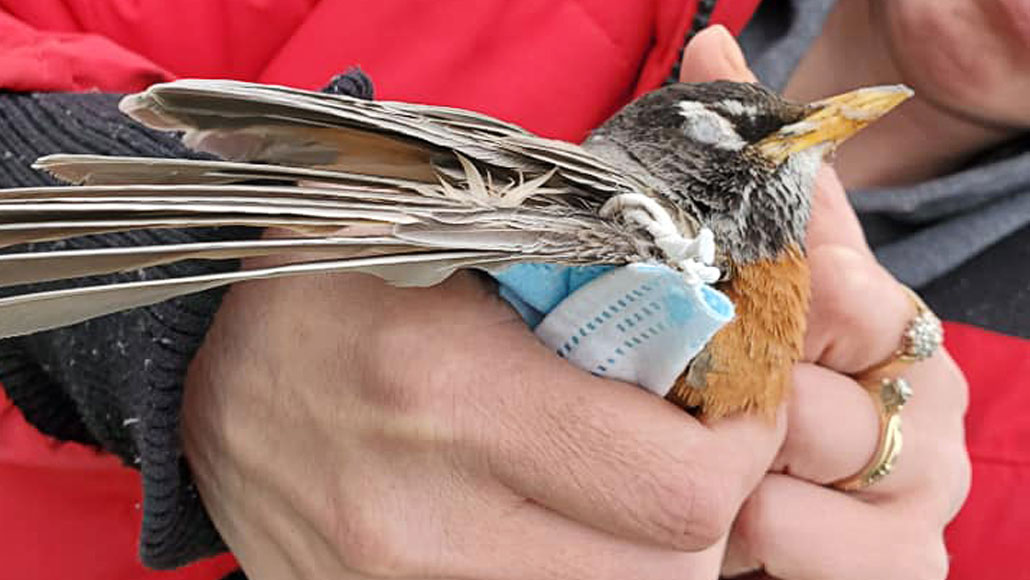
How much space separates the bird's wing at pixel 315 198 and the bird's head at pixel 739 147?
0.14 meters

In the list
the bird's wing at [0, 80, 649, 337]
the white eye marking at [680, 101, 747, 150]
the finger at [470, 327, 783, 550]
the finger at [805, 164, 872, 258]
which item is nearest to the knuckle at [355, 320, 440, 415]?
the finger at [470, 327, 783, 550]

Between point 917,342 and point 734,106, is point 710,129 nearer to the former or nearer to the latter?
point 734,106

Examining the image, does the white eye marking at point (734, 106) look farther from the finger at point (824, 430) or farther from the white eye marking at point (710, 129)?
the finger at point (824, 430)

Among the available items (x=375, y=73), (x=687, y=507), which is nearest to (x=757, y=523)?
(x=687, y=507)

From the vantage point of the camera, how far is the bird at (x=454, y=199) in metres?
0.42

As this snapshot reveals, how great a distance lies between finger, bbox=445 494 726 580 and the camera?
662 millimetres

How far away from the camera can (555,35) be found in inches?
44.0

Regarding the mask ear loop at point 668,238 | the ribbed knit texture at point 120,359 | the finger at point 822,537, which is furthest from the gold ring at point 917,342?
the ribbed knit texture at point 120,359

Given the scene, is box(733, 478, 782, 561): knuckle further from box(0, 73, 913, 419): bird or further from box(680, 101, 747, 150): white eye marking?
box(680, 101, 747, 150): white eye marking

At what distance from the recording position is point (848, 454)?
82 centimetres

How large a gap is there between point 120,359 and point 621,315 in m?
0.42

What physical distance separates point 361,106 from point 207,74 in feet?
2.09

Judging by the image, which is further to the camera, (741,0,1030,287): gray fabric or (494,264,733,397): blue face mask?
(741,0,1030,287): gray fabric

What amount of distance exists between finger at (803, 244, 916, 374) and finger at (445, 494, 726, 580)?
0.94 feet
